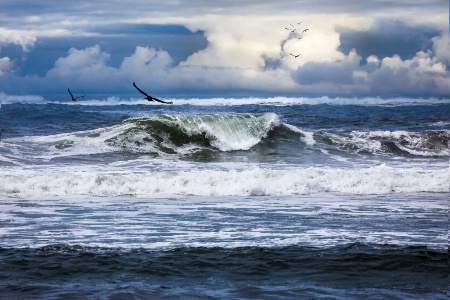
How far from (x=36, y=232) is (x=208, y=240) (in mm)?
2611

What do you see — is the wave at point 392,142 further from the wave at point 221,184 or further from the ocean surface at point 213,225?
the wave at point 221,184

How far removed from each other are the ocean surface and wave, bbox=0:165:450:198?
43 mm

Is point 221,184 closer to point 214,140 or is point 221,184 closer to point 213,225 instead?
point 213,225

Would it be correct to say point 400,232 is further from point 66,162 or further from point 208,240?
point 66,162

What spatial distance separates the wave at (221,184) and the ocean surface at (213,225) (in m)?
0.04

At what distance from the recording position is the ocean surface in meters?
7.04

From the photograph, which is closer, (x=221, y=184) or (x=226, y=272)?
(x=226, y=272)

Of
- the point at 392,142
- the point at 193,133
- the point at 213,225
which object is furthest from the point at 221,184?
the point at 392,142

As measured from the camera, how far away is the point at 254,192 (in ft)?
Answer: 48.3

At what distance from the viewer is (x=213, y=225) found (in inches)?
408

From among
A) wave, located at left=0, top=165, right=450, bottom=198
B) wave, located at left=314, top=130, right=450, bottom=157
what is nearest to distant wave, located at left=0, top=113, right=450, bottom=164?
wave, located at left=314, top=130, right=450, bottom=157

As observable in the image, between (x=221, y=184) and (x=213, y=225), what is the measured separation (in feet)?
16.3

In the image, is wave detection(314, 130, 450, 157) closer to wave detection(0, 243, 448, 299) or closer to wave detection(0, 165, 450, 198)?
wave detection(0, 165, 450, 198)

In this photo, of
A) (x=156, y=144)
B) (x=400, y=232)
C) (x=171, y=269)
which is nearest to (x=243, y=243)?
(x=171, y=269)
